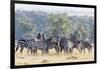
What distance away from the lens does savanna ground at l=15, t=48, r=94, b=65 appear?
2229 mm

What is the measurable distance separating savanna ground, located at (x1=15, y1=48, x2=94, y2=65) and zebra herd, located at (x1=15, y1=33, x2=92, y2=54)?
0.15ft

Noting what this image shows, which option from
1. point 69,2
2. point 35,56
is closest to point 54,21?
point 69,2

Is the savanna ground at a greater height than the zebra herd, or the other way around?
the zebra herd

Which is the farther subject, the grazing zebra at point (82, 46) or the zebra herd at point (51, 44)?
the grazing zebra at point (82, 46)

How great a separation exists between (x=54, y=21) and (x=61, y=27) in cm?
11

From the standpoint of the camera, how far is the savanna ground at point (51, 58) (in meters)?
2.23

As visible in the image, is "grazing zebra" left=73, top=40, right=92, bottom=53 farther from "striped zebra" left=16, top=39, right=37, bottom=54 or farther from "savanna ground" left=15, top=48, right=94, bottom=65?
"striped zebra" left=16, top=39, right=37, bottom=54

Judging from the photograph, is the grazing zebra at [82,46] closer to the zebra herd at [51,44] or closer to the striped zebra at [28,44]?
the zebra herd at [51,44]

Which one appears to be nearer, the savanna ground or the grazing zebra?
the savanna ground

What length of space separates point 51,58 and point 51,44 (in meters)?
0.16

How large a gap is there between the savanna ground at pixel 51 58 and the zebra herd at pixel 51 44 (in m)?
0.04

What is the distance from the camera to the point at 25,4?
225 centimetres

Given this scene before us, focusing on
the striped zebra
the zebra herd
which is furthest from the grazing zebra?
the striped zebra

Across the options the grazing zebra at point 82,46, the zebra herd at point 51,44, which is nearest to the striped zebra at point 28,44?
the zebra herd at point 51,44
